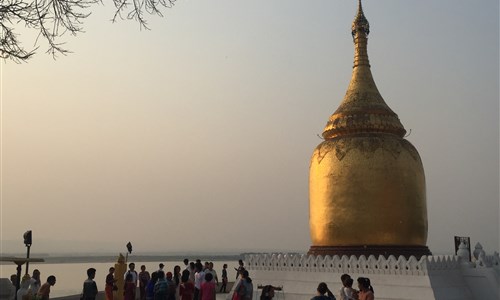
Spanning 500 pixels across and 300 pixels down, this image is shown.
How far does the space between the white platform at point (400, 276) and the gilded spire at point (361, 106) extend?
700 cm

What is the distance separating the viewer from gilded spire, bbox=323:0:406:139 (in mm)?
23953

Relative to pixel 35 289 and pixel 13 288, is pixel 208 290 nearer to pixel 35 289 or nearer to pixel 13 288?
pixel 35 289

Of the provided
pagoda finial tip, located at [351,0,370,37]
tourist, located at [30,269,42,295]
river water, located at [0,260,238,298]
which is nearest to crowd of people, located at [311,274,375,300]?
tourist, located at [30,269,42,295]

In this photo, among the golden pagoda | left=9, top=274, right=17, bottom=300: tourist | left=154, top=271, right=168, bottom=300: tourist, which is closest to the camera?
left=154, top=271, right=168, bottom=300: tourist

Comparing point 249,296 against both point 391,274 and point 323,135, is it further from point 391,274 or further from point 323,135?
point 323,135

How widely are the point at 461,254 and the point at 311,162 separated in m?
8.20

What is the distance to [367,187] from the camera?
22.1 meters

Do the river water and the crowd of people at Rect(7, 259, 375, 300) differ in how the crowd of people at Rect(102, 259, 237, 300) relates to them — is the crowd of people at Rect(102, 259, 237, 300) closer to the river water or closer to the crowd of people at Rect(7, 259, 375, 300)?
the crowd of people at Rect(7, 259, 375, 300)

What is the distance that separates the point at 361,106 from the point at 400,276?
30.8ft

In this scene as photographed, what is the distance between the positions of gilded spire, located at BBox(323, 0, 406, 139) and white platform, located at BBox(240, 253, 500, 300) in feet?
23.0

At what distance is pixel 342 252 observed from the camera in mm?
21875

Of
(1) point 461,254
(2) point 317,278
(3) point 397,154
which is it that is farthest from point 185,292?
(3) point 397,154

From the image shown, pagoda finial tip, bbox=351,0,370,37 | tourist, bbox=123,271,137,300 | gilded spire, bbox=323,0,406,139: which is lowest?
tourist, bbox=123,271,137,300

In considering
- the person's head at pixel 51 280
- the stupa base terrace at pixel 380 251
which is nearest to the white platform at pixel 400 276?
the stupa base terrace at pixel 380 251
